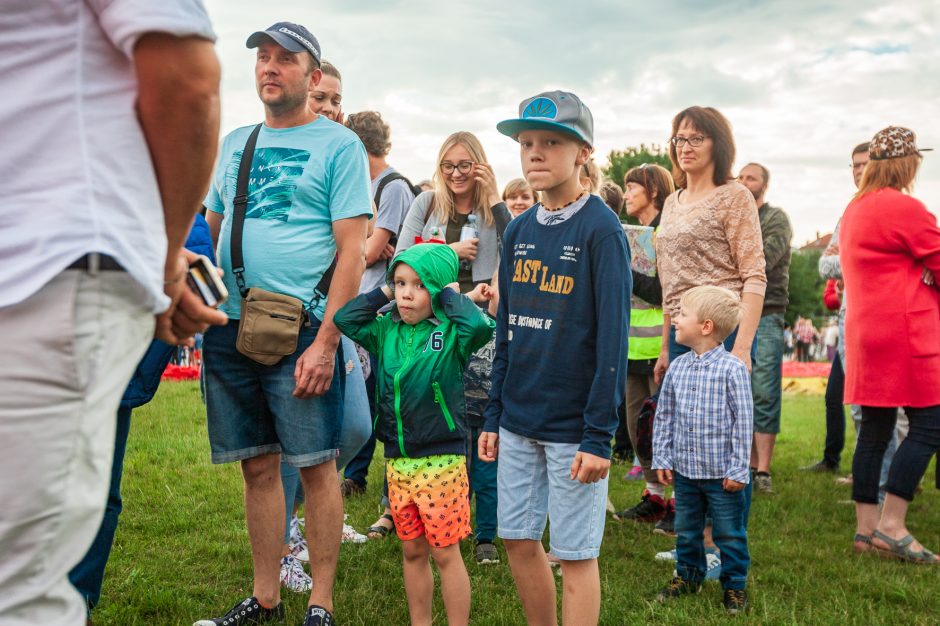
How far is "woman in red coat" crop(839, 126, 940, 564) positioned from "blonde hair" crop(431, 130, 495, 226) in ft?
7.73

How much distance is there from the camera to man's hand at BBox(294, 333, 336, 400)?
3855mm

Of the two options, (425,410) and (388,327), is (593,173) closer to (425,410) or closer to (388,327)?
(388,327)

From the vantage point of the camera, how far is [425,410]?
12.4 feet

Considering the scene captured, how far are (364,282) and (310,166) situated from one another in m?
2.21

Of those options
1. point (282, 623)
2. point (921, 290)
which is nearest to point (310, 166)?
point (282, 623)

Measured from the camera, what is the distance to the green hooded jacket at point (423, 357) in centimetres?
379

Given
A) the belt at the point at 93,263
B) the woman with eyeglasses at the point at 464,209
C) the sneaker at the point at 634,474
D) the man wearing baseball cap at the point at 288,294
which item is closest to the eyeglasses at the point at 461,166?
the woman with eyeglasses at the point at 464,209

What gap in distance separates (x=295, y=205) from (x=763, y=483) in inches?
201

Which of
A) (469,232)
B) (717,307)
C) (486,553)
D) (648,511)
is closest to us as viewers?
(717,307)

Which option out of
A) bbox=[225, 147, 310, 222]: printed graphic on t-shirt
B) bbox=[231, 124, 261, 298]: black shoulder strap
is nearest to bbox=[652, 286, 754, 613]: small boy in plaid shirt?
bbox=[225, 147, 310, 222]: printed graphic on t-shirt

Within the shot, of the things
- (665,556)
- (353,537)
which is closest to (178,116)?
(353,537)

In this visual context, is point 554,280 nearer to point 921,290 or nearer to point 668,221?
point 668,221

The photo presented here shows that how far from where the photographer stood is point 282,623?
4.01 m

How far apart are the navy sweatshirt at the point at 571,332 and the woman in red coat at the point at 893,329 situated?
9.33 ft
